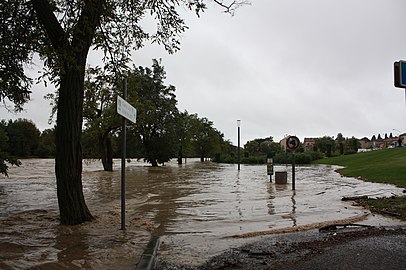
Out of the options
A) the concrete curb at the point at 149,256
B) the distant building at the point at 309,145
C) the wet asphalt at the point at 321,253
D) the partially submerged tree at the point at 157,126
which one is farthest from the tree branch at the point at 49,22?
the distant building at the point at 309,145

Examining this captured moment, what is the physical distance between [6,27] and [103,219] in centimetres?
499

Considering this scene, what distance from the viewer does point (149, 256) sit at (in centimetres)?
567

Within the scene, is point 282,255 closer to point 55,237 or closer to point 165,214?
point 55,237

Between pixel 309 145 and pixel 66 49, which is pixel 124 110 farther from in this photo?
pixel 309 145

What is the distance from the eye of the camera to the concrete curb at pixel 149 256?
511cm

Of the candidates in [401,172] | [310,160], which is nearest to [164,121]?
[310,160]

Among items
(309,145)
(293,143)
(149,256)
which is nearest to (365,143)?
(309,145)

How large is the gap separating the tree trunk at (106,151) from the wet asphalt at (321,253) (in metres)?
31.1

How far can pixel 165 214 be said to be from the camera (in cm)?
1088

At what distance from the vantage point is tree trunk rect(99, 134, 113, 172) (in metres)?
36.4

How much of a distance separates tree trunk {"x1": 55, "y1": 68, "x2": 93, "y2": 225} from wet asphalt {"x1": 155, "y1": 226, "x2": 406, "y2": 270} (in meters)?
3.52

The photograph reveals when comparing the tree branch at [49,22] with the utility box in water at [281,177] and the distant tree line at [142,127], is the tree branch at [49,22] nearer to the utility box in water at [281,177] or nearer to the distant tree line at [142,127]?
the distant tree line at [142,127]

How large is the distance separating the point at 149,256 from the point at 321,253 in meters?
2.50

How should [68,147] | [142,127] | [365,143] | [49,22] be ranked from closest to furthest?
[49,22] < [68,147] < [142,127] < [365,143]
